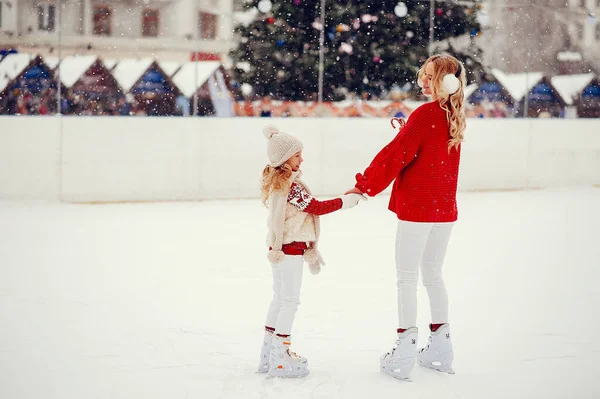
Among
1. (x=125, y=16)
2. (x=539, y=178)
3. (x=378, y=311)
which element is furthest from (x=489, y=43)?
(x=378, y=311)

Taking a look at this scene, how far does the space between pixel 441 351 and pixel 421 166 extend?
0.82 m

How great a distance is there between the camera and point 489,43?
11406 millimetres

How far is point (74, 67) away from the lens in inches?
380

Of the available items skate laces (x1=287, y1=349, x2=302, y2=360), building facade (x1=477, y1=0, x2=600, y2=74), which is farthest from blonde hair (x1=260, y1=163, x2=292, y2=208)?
building facade (x1=477, y1=0, x2=600, y2=74)

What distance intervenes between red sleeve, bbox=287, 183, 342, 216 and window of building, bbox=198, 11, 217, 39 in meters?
6.76

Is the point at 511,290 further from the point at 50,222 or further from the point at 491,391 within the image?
the point at 50,222

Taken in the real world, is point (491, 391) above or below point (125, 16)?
below

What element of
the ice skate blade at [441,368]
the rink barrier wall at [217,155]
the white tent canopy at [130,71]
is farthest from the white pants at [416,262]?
the white tent canopy at [130,71]

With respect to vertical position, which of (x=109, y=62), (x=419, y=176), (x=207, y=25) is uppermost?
(x=207, y=25)

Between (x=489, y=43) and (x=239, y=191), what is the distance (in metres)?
3.81

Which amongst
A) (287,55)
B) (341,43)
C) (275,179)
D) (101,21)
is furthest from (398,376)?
(341,43)

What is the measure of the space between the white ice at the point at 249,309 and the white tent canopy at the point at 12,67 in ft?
5.85

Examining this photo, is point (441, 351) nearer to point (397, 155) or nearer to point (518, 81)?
point (397, 155)

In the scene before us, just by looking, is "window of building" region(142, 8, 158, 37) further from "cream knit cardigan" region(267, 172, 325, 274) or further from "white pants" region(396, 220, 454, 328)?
"white pants" region(396, 220, 454, 328)
